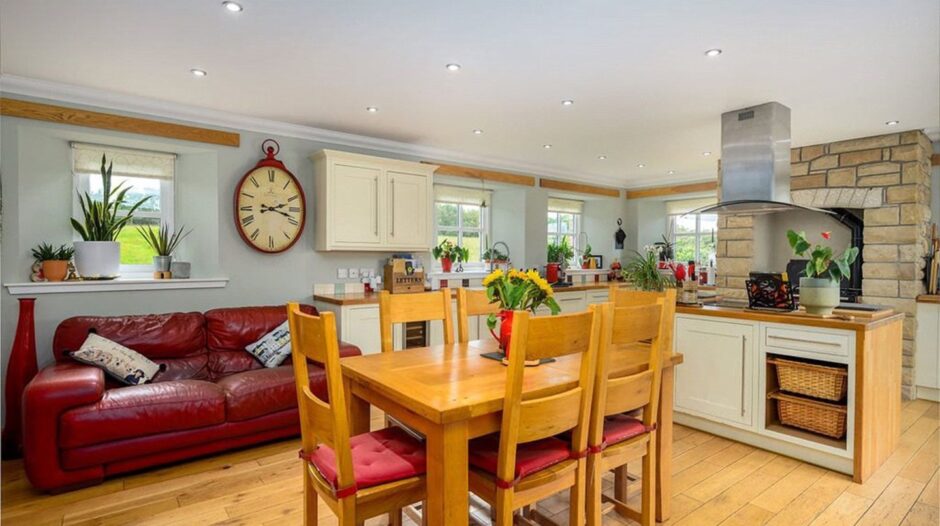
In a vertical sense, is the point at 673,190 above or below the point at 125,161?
above

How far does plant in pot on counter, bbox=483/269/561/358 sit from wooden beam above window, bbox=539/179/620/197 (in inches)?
159

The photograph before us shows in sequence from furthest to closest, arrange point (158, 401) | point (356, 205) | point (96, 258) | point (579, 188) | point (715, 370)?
1. point (579, 188)
2. point (356, 205)
3. point (96, 258)
4. point (715, 370)
5. point (158, 401)

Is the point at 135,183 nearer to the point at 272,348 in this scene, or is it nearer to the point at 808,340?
the point at 272,348

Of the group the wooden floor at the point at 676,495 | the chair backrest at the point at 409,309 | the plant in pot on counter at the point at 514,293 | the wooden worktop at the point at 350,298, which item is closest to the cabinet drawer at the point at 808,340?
the wooden floor at the point at 676,495

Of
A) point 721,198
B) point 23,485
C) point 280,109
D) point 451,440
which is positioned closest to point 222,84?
point 280,109

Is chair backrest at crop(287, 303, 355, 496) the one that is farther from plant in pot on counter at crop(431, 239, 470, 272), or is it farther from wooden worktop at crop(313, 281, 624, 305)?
plant in pot on counter at crop(431, 239, 470, 272)

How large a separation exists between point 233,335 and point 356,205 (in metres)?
1.41

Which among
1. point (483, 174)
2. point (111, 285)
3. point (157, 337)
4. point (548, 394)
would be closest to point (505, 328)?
point (548, 394)

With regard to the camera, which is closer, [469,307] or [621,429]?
[621,429]

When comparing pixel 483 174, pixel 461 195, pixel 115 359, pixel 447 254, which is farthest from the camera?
pixel 461 195

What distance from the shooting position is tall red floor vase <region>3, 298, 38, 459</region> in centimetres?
281

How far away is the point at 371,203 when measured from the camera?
4.21 m

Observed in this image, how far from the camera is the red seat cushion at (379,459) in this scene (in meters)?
1.53

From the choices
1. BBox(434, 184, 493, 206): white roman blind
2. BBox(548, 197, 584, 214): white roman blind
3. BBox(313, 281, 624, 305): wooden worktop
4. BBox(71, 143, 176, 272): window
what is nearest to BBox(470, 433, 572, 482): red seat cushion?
BBox(313, 281, 624, 305): wooden worktop
